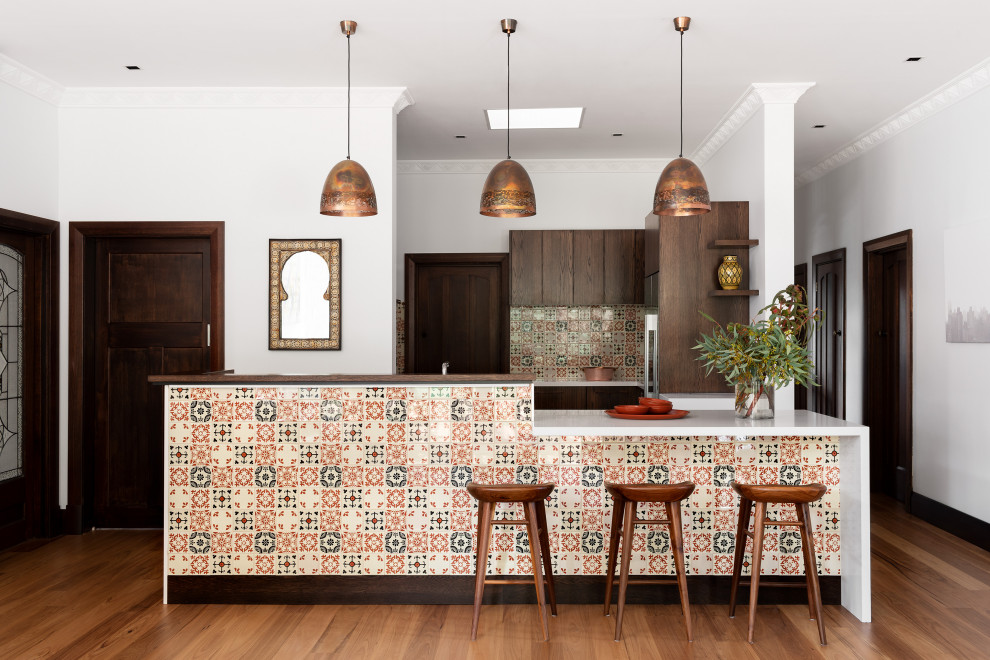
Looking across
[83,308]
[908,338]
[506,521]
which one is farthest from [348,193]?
[908,338]

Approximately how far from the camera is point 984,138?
15.5 feet

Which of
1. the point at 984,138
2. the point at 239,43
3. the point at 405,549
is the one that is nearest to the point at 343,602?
the point at 405,549

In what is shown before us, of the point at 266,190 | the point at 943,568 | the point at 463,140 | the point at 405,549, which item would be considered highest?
the point at 463,140

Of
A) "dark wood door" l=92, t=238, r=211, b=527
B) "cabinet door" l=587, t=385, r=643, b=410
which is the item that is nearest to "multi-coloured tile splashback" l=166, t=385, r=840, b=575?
"dark wood door" l=92, t=238, r=211, b=527

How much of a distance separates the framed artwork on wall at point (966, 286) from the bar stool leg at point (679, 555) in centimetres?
273

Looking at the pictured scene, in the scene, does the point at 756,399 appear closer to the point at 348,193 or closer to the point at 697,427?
the point at 697,427

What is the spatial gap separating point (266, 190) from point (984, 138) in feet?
14.9

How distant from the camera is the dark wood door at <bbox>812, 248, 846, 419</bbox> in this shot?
6941mm

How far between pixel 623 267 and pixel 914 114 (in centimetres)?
247

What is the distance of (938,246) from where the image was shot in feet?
17.2

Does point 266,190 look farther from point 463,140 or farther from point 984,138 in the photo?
point 984,138

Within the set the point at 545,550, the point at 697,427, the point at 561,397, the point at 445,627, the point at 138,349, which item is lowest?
the point at 445,627

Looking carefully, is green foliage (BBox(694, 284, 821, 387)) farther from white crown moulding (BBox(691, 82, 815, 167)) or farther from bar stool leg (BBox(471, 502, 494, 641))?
white crown moulding (BBox(691, 82, 815, 167))

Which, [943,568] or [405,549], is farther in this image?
[943,568]
